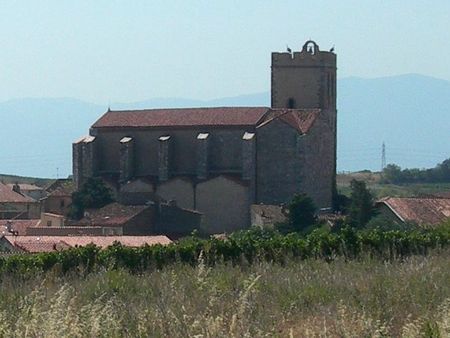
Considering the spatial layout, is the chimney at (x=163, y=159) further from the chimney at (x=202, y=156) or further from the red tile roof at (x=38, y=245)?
the red tile roof at (x=38, y=245)

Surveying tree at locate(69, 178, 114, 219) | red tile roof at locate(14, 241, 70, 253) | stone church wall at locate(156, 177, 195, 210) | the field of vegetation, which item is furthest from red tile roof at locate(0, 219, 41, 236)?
the field of vegetation

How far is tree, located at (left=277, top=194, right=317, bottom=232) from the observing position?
49000 millimetres

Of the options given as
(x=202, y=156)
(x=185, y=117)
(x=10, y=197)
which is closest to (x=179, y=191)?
(x=202, y=156)

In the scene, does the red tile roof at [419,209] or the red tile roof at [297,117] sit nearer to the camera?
the red tile roof at [419,209]

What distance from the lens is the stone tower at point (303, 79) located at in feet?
208

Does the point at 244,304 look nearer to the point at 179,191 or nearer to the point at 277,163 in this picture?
the point at 277,163

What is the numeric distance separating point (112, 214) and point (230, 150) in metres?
8.61

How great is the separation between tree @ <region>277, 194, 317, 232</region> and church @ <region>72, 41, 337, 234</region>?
15.8 feet

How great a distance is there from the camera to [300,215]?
49.7m

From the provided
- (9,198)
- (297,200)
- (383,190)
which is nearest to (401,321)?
(297,200)

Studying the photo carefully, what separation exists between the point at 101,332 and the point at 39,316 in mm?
611

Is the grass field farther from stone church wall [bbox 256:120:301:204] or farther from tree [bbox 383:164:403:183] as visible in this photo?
tree [bbox 383:164:403:183]

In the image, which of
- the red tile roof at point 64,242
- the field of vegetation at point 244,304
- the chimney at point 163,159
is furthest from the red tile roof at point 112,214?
the field of vegetation at point 244,304

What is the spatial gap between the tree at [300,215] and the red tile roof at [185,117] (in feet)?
28.4
